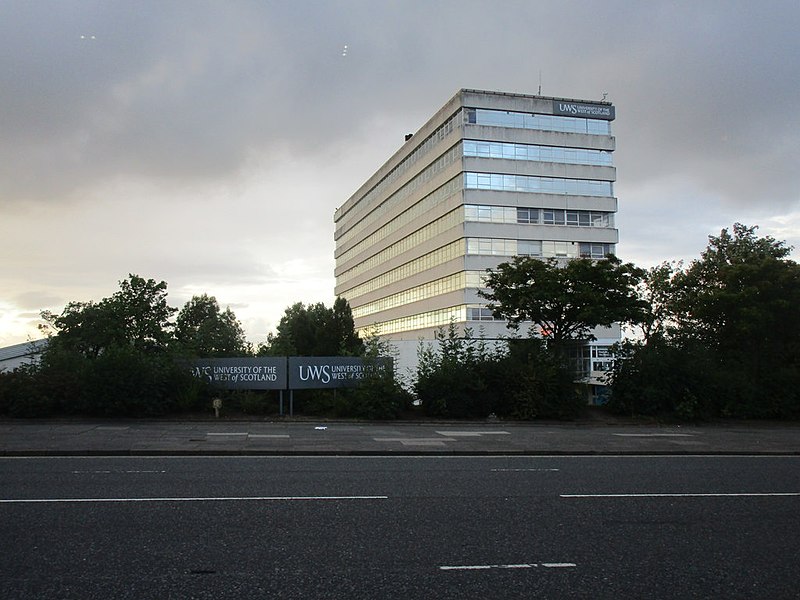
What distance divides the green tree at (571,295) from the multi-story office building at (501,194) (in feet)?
112

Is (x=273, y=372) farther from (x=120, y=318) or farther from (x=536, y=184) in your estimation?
(x=536, y=184)

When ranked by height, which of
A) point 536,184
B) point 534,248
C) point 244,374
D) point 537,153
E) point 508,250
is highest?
point 537,153

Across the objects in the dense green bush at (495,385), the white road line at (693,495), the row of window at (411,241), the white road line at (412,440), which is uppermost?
the row of window at (411,241)

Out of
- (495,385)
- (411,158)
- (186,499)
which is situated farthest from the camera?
(411,158)

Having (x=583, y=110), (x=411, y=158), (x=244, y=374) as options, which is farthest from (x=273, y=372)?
(x=411, y=158)

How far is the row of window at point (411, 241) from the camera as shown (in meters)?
72.9

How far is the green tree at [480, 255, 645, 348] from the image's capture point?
101ft

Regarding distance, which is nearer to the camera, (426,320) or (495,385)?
(495,385)

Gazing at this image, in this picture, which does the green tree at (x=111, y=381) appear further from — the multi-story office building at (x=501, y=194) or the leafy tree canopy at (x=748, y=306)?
the multi-story office building at (x=501, y=194)

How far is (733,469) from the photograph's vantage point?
45.3 feet

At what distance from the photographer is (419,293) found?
8162 cm

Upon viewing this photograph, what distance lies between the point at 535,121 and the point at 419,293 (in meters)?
23.7

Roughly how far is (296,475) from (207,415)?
1253cm

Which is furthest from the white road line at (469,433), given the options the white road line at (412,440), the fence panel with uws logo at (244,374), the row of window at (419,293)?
the row of window at (419,293)
